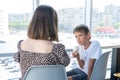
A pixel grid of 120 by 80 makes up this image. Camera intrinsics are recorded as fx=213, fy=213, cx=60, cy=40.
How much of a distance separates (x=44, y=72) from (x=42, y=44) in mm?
254

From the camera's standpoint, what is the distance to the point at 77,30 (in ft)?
7.91

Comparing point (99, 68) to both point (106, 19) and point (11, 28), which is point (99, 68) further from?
point (106, 19)

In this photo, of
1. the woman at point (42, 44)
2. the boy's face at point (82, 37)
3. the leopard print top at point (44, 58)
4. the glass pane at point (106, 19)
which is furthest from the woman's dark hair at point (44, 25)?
the glass pane at point (106, 19)

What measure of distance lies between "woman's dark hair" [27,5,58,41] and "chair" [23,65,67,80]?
10.7 inches

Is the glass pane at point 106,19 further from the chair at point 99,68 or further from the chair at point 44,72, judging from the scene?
the chair at point 44,72

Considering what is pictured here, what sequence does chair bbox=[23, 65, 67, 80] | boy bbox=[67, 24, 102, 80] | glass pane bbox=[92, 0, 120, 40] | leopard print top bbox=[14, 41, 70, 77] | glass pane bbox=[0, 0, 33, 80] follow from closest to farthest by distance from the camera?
chair bbox=[23, 65, 67, 80], leopard print top bbox=[14, 41, 70, 77], boy bbox=[67, 24, 102, 80], glass pane bbox=[0, 0, 33, 80], glass pane bbox=[92, 0, 120, 40]

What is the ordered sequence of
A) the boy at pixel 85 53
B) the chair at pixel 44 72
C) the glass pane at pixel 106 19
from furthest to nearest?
the glass pane at pixel 106 19, the boy at pixel 85 53, the chair at pixel 44 72

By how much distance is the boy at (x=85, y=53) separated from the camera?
2344 millimetres

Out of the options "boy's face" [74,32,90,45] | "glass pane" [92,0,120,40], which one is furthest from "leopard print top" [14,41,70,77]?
"glass pane" [92,0,120,40]

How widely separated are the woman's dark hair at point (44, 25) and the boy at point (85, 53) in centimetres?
65

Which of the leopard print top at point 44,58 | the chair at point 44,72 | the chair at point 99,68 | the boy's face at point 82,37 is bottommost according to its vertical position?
the chair at point 99,68

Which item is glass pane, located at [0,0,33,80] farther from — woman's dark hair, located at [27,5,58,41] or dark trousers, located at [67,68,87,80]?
woman's dark hair, located at [27,5,58,41]

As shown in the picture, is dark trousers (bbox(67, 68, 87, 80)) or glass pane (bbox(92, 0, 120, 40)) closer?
dark trousers (bbox(67, 68, 87, 80))

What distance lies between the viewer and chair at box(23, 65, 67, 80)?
161 cm
